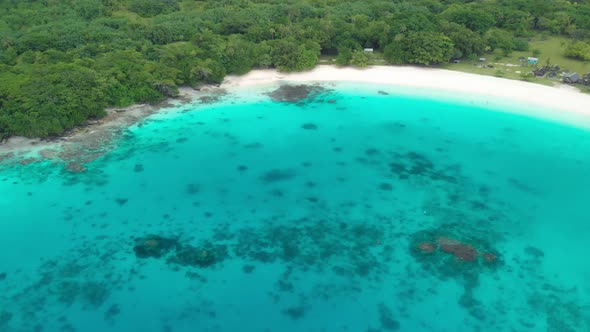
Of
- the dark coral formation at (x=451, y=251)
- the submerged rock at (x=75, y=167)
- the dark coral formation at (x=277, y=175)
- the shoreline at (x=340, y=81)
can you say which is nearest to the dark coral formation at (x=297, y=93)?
the shoreline at (x=340, y=81)

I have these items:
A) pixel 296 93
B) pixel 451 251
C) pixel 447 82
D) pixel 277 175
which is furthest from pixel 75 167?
pixel 447 82

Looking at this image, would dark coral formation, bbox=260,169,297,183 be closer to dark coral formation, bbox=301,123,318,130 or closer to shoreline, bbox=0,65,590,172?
dark coral formation, bbox=301,123,318,130

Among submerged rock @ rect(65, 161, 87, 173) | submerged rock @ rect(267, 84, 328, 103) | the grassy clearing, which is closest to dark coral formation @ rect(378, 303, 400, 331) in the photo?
submerged rock @ rect(65, 161, 87, 173)

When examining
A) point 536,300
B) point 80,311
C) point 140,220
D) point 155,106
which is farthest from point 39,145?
point 536,300

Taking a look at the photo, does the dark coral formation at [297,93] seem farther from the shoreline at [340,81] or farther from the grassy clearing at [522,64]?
the grassy clearing at [522,64]

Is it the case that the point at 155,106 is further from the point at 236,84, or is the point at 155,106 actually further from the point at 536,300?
the point at 536,300

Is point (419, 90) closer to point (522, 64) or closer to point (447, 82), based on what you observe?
point (447, 82)
